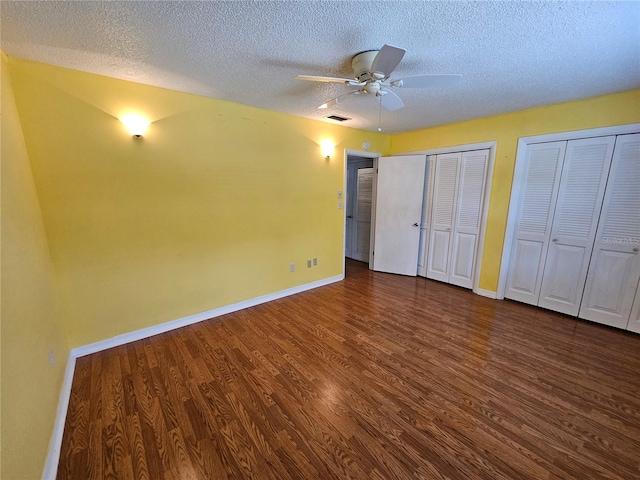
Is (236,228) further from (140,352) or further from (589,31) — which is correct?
(589,31)

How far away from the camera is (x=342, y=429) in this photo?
160 cm

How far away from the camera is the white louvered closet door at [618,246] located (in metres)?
2.55

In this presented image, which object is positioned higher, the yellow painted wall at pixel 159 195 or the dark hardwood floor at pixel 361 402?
the yellow painted wall at pixel 159 195

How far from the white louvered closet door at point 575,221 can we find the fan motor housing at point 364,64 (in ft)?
8.54

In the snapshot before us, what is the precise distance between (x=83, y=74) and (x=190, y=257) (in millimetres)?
1752

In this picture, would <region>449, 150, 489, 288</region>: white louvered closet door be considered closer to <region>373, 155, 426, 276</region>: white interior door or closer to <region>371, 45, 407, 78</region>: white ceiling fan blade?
<region>373, 155, 426, 276</region>: white interior door

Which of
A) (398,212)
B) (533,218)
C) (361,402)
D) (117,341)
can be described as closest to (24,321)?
(117,341)

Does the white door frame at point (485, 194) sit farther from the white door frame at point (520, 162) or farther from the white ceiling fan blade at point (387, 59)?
the white ceiling fan blade at point (387, 59)

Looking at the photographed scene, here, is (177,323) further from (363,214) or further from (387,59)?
(363,214)

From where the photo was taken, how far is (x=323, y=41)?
67.3 inches

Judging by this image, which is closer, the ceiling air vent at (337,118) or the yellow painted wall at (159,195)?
Answer: the yellow painted wall at (159,195)

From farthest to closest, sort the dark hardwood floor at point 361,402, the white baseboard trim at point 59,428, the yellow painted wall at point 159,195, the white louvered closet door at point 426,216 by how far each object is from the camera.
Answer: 1. the white louvered closet door at point 426,216
2. the yellow painted wall at point 159,195
3. the dark hardwood floor at point 361,402
4. the white baseboard trim at point 59,428

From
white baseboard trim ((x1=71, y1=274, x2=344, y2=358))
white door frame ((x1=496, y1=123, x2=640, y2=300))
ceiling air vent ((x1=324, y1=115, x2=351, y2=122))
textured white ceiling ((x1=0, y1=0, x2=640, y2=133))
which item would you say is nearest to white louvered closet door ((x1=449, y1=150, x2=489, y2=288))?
white door frame ((x1=496, y1=123, x2=640, y2=300))

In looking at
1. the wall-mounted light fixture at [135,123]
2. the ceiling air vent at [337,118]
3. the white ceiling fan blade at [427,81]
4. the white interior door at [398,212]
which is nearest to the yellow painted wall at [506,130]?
the white interior door at [398,212]
